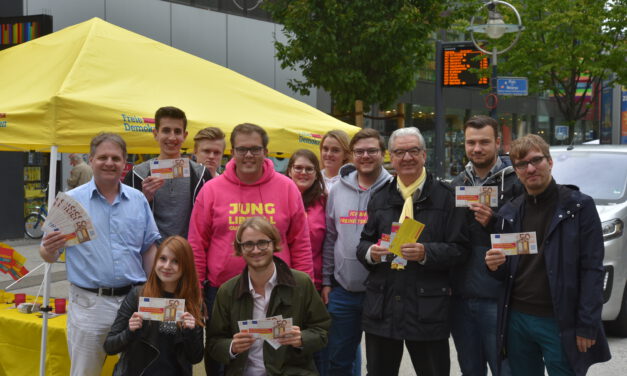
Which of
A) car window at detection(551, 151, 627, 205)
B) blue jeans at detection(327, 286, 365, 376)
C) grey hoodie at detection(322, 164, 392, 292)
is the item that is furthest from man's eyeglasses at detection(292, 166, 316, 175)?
car window at detection(551, 151, 627, 205)

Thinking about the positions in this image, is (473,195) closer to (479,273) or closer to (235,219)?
(479,273)

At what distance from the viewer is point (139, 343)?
406 centimetres

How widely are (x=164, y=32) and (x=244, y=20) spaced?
2942 mm

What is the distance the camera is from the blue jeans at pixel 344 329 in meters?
4.66

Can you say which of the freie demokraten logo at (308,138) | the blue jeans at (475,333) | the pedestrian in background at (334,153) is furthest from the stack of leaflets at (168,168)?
the freie demokraten logo at (308,138)

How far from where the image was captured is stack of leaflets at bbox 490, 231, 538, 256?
3.84 meters

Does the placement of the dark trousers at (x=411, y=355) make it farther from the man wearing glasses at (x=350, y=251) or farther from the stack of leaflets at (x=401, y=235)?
the stack of leaflets at (x=401, y=235)

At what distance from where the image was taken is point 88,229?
4.08 metres

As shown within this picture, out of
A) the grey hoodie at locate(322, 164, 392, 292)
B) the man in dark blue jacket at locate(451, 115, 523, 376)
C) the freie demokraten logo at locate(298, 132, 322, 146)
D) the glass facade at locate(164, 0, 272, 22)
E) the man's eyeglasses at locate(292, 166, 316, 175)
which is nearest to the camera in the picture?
the man in dark blue jacket at locate(451, 115, 523, 376)

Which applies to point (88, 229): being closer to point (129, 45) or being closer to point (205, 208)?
point (205, 208)

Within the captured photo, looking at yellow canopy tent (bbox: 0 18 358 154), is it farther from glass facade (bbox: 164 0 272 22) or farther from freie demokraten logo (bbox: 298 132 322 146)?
glass facade (bbox: 164 0 272 22)

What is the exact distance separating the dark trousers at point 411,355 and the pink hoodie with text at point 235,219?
0.64 metres

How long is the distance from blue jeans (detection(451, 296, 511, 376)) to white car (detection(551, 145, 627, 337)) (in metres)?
2.50

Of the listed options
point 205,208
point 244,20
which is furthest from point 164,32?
point 205,208
